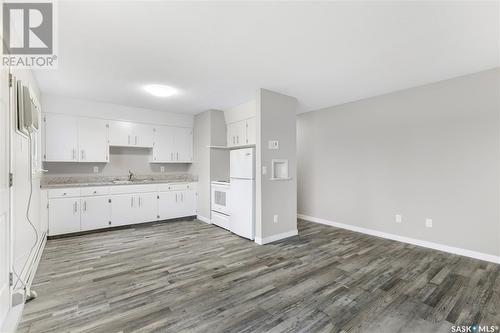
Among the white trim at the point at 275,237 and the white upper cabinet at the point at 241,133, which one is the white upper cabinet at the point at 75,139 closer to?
the white upper cabinet at the point at 241,133

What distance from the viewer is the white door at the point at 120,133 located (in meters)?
4.66

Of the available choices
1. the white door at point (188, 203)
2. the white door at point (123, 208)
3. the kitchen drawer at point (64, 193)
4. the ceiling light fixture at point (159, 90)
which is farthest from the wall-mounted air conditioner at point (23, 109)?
the white door at point (188, 203)

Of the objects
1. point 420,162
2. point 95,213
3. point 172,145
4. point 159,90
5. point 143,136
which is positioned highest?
point 159,90

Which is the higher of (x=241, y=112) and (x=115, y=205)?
(x=241, y=112)

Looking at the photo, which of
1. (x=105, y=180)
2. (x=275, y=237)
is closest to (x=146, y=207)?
(x=105, y=180)

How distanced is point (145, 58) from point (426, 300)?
3.88 metres

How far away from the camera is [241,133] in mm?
4742

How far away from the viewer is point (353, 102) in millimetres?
4480

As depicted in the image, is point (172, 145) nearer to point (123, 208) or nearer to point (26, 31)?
point (123, 208)

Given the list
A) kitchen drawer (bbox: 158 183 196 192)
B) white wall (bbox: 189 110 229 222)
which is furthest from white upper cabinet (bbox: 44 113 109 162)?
white wall (bbox: 189 110 229 222)

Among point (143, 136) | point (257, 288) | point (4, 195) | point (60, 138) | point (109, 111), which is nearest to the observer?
point (4, 195)

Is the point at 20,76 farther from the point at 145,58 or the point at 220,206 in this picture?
the point at 220,206

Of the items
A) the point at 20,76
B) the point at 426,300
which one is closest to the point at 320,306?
the point at 426,300

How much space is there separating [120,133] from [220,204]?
8.39 ft
